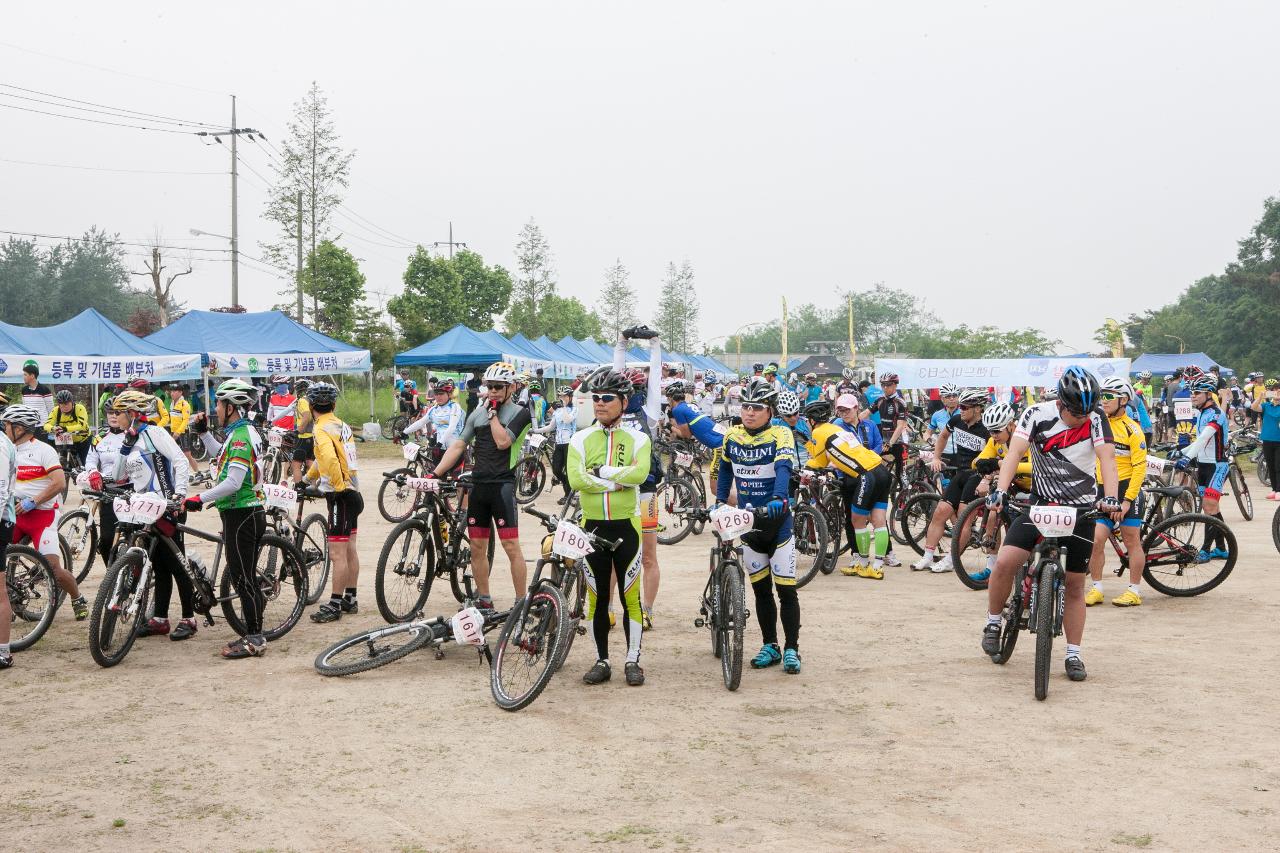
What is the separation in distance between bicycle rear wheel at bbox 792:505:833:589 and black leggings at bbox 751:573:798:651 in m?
3.18

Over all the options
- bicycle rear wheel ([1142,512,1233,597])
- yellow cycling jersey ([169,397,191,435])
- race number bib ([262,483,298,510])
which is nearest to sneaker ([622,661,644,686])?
race number bib ([262,483,298,510])

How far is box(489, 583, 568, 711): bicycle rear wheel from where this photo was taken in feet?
20.5

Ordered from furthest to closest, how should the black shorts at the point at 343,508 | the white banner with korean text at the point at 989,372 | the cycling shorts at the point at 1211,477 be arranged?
the white banner with korean text at the point at 989,372 → the cycling shorts at the point at 1211,477 → the black shorts at the point at 343,508

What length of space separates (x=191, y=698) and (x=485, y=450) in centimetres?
263

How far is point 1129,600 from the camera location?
9141 millimetres

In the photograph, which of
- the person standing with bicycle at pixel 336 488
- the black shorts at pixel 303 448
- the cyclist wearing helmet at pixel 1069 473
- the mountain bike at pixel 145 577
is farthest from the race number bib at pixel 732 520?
the black shorts at pixel 303 448

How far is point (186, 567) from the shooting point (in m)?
7.63

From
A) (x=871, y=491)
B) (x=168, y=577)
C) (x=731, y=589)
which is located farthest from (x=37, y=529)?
(x=871, y=491)

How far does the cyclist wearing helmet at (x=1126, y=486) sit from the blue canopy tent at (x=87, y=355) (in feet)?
66.6

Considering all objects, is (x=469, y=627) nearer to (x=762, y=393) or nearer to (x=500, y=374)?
(x=500, y=374)

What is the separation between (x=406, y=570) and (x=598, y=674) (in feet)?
7.30

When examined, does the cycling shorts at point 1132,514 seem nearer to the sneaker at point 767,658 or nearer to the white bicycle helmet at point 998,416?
the white bicycle helmet at point 998,416

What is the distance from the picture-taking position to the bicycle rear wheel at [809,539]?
34.0 feet

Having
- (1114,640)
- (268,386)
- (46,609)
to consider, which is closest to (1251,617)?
(1114,640)
